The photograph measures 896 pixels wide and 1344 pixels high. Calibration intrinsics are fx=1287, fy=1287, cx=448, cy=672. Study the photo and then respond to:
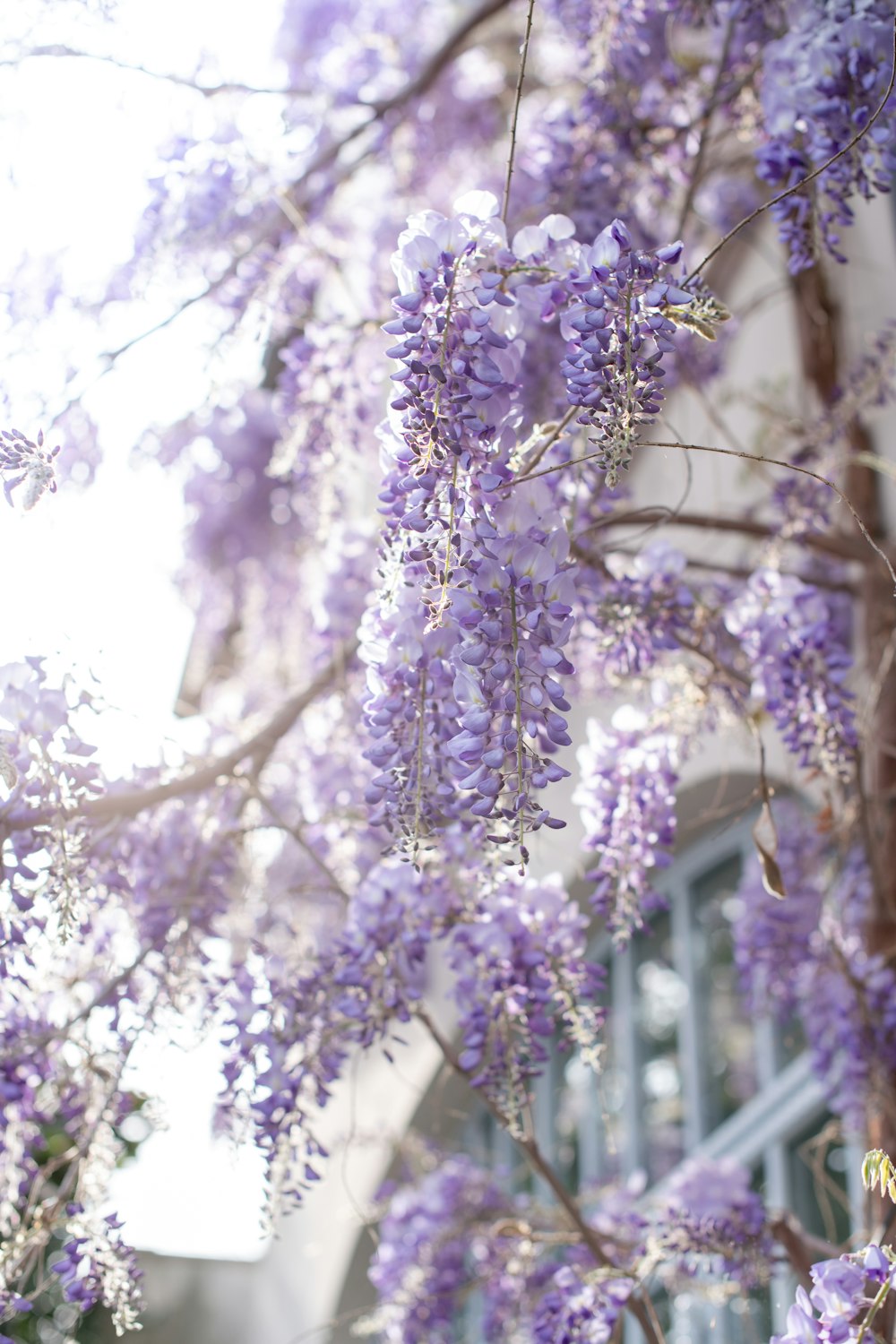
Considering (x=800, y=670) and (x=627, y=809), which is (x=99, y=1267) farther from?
(x=800, y=670)

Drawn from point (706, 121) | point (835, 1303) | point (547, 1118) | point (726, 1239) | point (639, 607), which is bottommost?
point (835, 1303)

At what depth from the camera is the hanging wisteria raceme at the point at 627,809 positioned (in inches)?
64.1

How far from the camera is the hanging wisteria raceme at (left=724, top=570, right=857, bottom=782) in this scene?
172cm

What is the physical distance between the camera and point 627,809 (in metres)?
1.68

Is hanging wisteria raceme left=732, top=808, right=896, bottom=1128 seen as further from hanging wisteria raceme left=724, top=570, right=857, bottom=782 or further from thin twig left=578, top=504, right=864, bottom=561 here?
thin twig left=578, top=504, right=864, bottom=561

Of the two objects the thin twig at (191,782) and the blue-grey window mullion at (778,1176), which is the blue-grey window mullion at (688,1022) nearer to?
the blue-grey window mullion at (778,1176)

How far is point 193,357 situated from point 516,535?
4.17ft

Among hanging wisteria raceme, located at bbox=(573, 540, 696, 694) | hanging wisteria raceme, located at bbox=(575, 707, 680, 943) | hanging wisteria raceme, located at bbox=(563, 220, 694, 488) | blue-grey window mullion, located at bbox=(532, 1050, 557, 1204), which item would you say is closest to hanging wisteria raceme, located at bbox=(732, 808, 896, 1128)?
hanging wisteria raceme, located at bbox=(575, 707, 680, 943)

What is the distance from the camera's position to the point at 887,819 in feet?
7.43

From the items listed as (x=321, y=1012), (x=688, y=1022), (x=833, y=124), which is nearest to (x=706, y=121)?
(x=833, y=124)

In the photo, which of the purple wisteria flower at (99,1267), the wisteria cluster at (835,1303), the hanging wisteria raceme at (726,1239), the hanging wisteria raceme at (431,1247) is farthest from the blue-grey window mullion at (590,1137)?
the wisteria cluster at (835,1303)

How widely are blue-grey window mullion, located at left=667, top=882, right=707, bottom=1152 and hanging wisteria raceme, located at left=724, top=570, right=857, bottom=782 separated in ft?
4.48

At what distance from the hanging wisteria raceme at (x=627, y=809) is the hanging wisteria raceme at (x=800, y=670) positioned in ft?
0.52

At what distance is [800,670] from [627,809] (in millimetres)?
312
